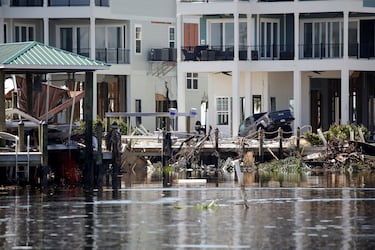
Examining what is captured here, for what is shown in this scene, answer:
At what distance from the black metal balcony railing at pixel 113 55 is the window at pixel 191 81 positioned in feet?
16.2

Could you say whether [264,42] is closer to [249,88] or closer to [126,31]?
[249,88]

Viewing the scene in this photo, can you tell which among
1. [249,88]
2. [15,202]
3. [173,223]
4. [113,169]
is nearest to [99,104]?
[249,88]

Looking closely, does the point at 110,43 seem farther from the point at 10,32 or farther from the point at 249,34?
the point at 249,34

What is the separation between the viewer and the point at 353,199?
49.1 m

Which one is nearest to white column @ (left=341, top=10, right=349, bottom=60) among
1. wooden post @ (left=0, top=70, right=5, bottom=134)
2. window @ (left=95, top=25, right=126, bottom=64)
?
window @ (left=95, top=25, right=126, bottom=64)

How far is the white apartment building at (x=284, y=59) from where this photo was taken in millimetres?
78500

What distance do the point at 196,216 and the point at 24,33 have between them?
43.8 metres

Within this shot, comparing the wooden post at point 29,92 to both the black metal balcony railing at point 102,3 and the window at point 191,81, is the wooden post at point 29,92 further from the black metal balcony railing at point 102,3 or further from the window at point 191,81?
the window at point 191,81

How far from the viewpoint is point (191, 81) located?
90.2m

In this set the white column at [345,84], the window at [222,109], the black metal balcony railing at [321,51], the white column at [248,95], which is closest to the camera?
the white column at [345,84]

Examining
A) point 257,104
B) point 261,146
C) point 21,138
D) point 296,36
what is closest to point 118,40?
point 257,104

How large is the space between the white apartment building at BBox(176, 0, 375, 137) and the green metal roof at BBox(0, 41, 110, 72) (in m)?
22.6

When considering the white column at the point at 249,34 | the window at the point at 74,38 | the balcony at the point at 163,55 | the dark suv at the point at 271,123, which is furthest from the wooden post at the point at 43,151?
the balcony at the point at 163,55

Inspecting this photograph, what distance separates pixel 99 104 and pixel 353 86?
587 inches
